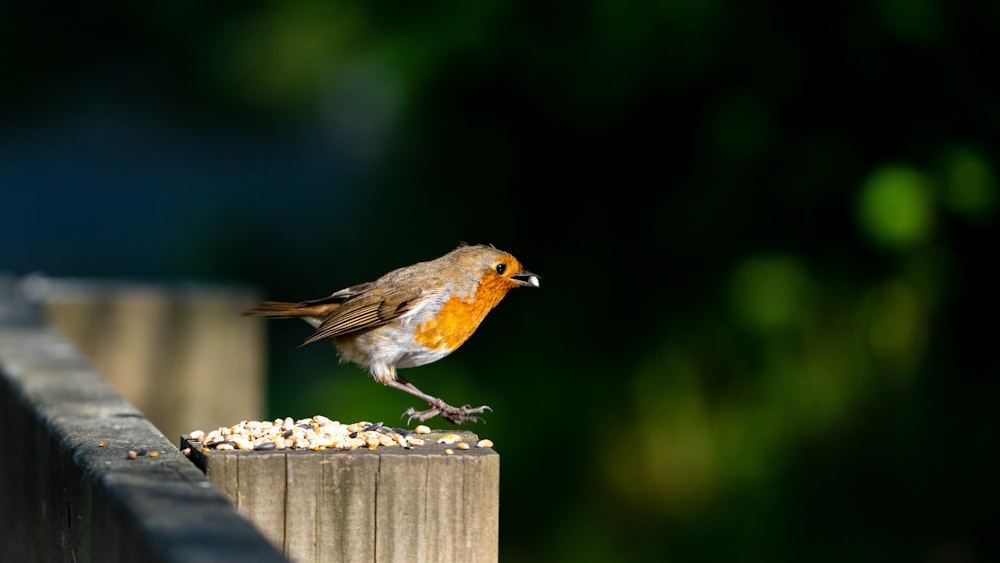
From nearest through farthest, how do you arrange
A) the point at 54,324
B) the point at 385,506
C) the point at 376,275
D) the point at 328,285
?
the point at 385,506
the point at 54,324
the point at 376,275
the point at 328,285

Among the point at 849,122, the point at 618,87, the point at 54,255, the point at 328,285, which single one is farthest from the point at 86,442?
the point at 54,255

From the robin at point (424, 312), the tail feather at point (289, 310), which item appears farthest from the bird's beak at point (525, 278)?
the tail feather at point (289, 310)

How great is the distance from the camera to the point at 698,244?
5.72 meters

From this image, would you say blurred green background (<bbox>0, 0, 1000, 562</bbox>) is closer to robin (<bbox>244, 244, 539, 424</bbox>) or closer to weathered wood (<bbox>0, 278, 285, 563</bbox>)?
robin (<bbox>244, 244, 539, 424</bbox>)

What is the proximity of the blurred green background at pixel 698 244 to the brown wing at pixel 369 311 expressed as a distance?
2.00 metres

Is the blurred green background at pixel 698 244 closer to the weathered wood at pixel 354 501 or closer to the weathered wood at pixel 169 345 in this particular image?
the weathered wood at pixel 169 345

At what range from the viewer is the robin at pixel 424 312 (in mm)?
3598

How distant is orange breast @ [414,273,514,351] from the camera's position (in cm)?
361

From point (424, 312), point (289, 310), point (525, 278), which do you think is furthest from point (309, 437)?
point (289, 310)

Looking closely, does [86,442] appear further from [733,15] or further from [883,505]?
[883,505]

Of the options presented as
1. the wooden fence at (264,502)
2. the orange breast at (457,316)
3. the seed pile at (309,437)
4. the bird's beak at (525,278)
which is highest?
the bird's beak at (525,278)

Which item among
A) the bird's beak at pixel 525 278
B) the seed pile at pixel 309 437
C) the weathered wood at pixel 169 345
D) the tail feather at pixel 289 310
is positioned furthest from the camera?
the weathered wood at pixel 169 345

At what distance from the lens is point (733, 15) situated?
204 inches

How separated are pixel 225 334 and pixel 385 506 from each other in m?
3.07
